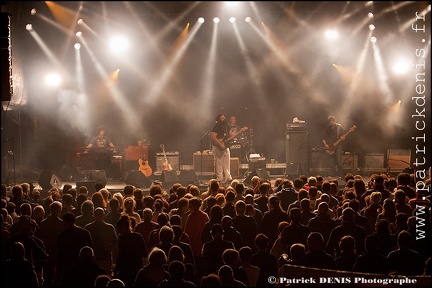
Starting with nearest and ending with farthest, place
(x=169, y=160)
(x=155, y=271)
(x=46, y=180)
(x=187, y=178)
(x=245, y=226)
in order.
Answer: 1. (x=155, y=271)
2. (x=245, y=226)
3. (x=46, y=180)
4. (x=187, y=178)
5. (x=169, y=160)

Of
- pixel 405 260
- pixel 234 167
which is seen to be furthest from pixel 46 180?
pixel 405 260

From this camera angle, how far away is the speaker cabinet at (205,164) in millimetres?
18786

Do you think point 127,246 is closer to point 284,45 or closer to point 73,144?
point 73,144

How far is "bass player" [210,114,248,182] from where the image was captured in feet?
55.9

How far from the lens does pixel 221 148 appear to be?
55.9 ft

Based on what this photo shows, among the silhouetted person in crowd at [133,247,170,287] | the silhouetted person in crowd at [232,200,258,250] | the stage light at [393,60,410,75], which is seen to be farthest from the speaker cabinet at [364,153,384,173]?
the silhouetted person in crowd at [133,247,170,287]

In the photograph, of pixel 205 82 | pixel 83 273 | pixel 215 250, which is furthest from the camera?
pixel 205 82

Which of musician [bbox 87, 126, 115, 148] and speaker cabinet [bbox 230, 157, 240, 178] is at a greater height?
musician [bbox 87, 126, 115, 148]

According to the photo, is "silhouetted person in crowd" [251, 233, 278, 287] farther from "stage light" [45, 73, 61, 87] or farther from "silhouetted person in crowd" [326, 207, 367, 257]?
"stage light" [45, 73, 61, 87]

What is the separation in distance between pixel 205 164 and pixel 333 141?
4.18m

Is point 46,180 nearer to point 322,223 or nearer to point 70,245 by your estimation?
point 70,245

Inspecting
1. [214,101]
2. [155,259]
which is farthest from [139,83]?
[155,259]

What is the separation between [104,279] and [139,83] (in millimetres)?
17063

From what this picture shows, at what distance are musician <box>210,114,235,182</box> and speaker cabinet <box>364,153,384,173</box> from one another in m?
5.03
